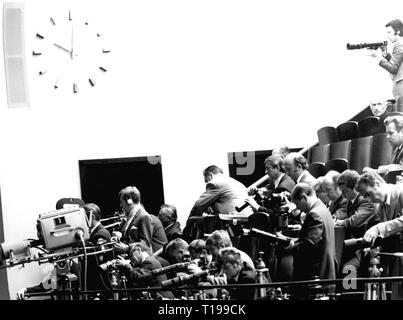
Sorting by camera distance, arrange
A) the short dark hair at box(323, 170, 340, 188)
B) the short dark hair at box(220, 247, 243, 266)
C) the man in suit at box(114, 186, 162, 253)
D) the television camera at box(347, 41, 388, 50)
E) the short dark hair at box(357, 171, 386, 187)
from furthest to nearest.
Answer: the man in suit at box(114, 186, 162, 253), the television camera at box(347, 41, 388, 50), the short dark hair at box(323, 170, 340, 188), the short dark hair at box(220, 247, 243, 266), the short dark hair at box(357, 171, 386, 187)

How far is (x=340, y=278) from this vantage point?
493 cm

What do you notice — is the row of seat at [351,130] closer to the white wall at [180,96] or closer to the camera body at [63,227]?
the white wall at [180,96]

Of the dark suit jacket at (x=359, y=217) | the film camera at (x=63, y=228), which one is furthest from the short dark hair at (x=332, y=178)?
the film camera at (x=63, y=228)

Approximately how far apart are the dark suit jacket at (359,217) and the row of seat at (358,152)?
53cm

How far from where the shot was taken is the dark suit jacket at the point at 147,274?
17.6ft

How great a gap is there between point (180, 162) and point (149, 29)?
3.11ft

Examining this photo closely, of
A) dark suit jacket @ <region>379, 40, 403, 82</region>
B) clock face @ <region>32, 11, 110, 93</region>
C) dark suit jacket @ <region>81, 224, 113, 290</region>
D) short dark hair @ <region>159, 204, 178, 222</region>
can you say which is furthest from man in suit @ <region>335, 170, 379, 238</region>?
clock face @ <region>32, 11, 110, 93</region>

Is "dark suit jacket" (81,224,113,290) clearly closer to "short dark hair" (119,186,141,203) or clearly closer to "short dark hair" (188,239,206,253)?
"short dark hair" (119,186,141,203)

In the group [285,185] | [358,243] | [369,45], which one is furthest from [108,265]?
[369,45]

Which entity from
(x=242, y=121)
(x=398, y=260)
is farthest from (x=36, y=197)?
(x=398, y=260)

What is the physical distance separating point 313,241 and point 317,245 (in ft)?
Result: 0.13

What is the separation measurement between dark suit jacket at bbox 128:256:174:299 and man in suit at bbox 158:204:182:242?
699 mm

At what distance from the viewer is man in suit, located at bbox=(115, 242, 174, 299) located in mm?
5371

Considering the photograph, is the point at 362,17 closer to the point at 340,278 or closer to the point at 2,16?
the point at 340,278
